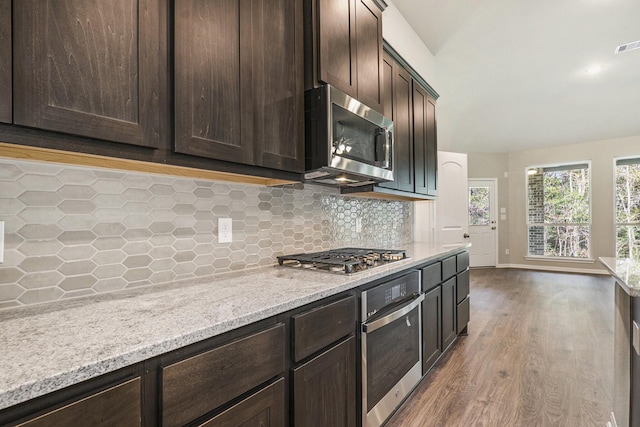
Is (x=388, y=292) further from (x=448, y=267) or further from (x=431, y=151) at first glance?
(x=431, y=151)

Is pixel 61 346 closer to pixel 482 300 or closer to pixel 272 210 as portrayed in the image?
pixel 272 210

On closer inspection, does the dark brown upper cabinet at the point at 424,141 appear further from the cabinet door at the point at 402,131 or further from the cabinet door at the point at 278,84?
the cabinet door at the point at 278,84

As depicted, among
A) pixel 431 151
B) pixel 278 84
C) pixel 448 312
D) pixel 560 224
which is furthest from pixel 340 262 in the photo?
pixel 560 224

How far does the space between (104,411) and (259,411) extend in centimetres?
46

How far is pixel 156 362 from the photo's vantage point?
2.40 feet

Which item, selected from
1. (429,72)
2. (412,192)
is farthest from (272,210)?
(429,72)

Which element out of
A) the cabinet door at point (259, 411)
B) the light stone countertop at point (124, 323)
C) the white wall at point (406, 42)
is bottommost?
the cabinet door at point (259, 411)

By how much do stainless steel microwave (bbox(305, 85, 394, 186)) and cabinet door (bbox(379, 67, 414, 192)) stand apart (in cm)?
48

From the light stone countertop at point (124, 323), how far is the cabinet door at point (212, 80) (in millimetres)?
525

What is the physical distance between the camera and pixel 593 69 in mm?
4148

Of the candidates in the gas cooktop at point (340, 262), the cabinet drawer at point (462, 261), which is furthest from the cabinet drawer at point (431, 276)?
the cabinet drawer at point (462, 261)

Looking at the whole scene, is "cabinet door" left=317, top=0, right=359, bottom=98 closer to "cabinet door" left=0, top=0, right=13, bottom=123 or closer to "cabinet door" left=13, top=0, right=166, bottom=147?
"cabinet door" left=13, top=0, right=166, bottom=147

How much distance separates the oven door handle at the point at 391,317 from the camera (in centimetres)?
150

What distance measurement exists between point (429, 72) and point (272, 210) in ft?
9.62
